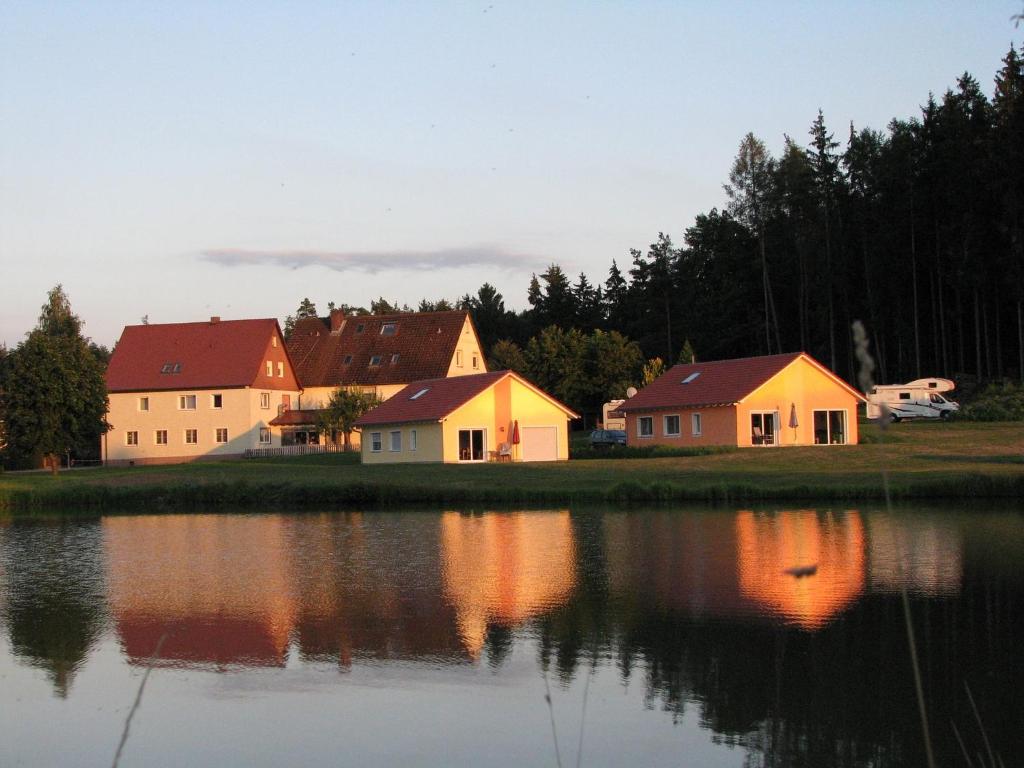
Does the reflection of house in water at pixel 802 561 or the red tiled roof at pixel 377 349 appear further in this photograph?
the red tiled roof at pixel 377 349

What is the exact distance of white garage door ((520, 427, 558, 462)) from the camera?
4984 centimetres

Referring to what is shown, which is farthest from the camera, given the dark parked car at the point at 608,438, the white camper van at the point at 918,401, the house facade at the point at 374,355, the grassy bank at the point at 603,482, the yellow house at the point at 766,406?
the house facade at the point at 374,355

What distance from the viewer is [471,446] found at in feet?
162

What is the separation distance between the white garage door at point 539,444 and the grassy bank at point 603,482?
4179 millimetres

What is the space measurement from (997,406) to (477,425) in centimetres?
2253

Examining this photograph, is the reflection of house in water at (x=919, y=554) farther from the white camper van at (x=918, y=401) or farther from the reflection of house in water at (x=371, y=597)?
the white camper van at (x=918, y=401)

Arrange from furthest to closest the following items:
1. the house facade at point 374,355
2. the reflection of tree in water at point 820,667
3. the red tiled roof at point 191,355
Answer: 1. the house facade at point 374,355
2. the red tiled roof at point 191,355
3. the reflection of tree in water at point 820,667

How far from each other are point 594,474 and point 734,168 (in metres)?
38.7

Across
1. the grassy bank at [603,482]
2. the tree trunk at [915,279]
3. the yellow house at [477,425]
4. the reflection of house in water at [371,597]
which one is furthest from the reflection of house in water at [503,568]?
the tree trunk at [915,279]

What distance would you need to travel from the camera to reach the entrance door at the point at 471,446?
49.1 metres

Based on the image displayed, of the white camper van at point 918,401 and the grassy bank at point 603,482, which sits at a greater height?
the white camper van at point 918,401

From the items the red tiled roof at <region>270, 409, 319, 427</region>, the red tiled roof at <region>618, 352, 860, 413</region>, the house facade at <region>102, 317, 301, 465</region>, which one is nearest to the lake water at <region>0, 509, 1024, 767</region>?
the red tiled roof at <region>618, 352, 860, 413</region>

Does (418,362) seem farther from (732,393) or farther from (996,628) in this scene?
(996,628)

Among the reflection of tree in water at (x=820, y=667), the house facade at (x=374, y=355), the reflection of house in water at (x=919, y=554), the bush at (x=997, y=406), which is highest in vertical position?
the house facade at (x=374, y=355)
